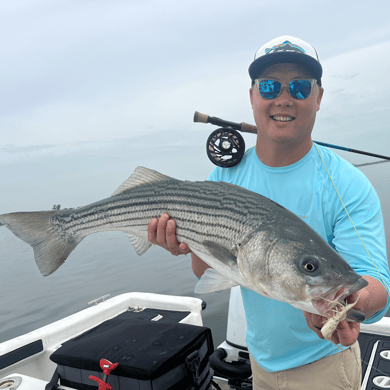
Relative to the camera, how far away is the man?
2336 mm

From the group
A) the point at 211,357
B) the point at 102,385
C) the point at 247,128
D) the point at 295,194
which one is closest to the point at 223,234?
the point at 295,194

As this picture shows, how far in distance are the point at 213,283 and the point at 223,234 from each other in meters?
0.34

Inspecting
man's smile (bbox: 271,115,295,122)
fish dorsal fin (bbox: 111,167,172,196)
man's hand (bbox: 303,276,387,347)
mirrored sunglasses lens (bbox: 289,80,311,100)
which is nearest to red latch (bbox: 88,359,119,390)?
fish dorsal fin (bbox: 111,167,172,196)

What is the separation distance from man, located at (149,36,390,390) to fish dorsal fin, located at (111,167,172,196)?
418mm

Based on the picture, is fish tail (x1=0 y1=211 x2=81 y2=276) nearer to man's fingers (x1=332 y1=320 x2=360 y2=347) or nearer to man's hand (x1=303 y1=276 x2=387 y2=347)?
man's hand (x1=303 y1=276 x2=387 y2=347)

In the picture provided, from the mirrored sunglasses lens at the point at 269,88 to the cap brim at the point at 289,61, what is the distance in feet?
0.50

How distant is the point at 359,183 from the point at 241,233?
893 mm

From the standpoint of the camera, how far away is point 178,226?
2562 mm

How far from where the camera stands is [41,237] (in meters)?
2.88

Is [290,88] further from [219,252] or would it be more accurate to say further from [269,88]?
[219,252]

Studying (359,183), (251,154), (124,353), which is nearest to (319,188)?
(359,183)

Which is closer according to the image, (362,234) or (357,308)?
(357,308)

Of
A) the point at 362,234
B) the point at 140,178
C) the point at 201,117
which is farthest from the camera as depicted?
the point at 201,117

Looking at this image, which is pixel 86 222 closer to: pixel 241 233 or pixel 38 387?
pixel 241 233
